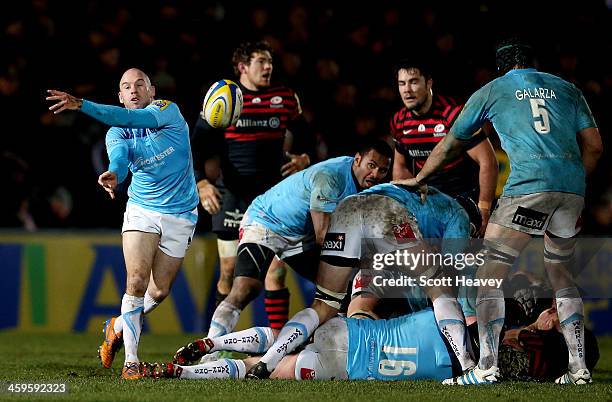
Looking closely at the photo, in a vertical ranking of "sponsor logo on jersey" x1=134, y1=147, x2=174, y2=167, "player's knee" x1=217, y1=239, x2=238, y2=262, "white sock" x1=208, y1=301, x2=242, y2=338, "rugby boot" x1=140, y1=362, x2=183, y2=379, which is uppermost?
"sponsor logo on jersey" x1=134, y1=147, x2=174, y2=167

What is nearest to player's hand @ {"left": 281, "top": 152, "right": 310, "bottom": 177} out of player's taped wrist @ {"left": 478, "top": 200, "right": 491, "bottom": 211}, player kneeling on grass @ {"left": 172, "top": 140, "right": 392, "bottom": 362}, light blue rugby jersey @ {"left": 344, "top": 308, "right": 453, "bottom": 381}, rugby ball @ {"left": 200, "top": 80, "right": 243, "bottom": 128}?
rugby ball @ {"left": 200, "top": 80, "right": 243, "bottom": 128}

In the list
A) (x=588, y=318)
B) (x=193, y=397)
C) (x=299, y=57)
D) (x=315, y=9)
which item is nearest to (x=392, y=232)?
(x=193, y=397)

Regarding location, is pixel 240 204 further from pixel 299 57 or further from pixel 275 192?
pixel 299 57

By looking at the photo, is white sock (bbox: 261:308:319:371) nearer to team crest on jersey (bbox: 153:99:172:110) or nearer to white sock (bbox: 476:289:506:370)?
white sock (bbox: 476:289:506:370)

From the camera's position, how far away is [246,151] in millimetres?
9172

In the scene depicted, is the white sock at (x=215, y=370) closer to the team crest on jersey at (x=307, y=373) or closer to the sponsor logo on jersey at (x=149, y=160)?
the team crest on jersey at (x=307, y=373)

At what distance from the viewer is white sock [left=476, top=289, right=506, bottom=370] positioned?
6270mm

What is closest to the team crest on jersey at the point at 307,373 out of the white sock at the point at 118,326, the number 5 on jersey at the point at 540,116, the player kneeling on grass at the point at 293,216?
the player kneeling on grass at the point at 293,216

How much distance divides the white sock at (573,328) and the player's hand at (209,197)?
3.29 m

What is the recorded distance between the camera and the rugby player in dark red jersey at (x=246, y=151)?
8.99 metres

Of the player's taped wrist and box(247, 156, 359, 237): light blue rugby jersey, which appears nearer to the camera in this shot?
box(247, 156, 359, 237): light blue rugby jersey

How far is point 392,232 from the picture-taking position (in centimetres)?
704

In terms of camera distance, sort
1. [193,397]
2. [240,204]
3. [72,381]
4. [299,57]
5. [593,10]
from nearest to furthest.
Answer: [193,397] → [72,381] → [240,204] → [299,57] → [593,10]

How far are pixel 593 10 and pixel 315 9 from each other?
395cm
